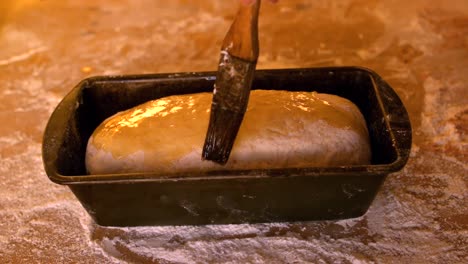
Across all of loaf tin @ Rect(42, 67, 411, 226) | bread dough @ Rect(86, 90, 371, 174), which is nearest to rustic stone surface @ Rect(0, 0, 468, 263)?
loaf tin @ Rect(42, 67, 411, 226)

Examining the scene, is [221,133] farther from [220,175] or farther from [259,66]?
[259,66]

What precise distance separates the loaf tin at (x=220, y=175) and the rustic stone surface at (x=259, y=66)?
70 mm

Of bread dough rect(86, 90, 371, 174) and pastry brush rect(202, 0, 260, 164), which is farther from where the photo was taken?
bread dough rect(86, 90, 371, 174)

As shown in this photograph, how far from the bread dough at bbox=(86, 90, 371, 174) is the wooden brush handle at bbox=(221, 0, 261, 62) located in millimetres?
220

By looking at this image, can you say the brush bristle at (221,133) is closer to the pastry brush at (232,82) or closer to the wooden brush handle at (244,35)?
the pastry brush at (232,82)

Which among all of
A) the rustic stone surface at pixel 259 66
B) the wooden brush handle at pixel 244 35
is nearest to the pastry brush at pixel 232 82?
the wooden brush handle at pixel 244 35

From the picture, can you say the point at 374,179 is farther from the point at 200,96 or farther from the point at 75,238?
the point at 75,238

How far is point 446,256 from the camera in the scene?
1116 millimetres

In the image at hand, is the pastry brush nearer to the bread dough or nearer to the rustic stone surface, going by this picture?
the bread dough

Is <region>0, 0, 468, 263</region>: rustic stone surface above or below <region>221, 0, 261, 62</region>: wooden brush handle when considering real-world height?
below

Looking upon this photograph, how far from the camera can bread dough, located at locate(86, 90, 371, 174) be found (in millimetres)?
1128

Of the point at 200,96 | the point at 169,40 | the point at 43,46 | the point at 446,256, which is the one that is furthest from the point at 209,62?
the point at 446,256

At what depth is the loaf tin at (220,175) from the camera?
1.02 meters

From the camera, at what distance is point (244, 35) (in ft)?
3.28
